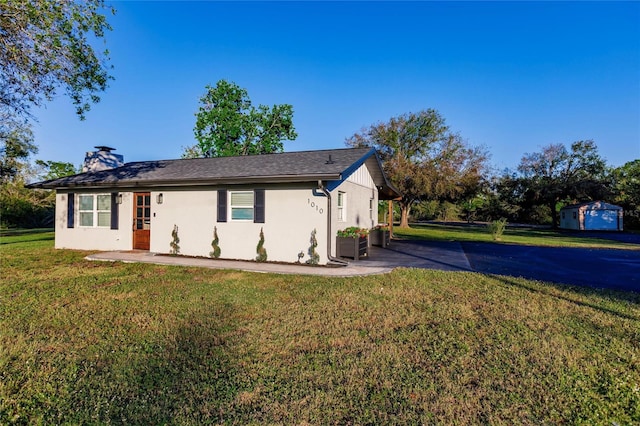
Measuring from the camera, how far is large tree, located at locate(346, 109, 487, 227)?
1048 inches

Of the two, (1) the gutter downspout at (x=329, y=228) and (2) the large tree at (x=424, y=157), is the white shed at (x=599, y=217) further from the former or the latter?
(1) the gutter downspout at (x=329, y=228)

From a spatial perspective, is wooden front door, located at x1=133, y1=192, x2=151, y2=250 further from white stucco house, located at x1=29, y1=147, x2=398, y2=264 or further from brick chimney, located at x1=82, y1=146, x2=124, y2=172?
brick chimney, located at x1=82, y1=146, x2=124, y2=172

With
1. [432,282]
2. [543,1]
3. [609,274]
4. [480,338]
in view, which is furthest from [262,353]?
[543,1]

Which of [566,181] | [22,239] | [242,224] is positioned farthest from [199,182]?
[566,181]

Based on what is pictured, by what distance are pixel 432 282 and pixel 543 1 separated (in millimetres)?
11011

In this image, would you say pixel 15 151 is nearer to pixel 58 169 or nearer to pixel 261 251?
pixel 58 169

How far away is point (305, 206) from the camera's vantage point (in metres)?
8.95

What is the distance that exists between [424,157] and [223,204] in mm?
23562

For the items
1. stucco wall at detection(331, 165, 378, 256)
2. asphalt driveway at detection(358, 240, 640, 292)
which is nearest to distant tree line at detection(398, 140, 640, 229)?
stucco wall at detection(331, 165, 378, 256)

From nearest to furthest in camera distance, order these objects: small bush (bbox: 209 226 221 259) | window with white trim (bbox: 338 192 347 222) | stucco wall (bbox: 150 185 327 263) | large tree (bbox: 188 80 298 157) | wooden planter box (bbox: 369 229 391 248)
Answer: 1. stucco wall (bbox: 150 185 327 263)
2. small bush (bbox: 209 226 221 259)
3. window with white trim (bbox: 338 192 347 222)
4. wooden planter box (bbox: 369 229 391 248)
5. large tree (bbox: 188 80 298 157)

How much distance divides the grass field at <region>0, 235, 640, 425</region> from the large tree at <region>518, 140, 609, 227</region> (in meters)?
32.8

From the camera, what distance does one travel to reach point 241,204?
9.73 meters

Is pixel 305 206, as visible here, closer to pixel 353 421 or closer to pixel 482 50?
pixel 353 421

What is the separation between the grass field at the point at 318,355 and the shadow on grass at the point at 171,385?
0.05 ft
